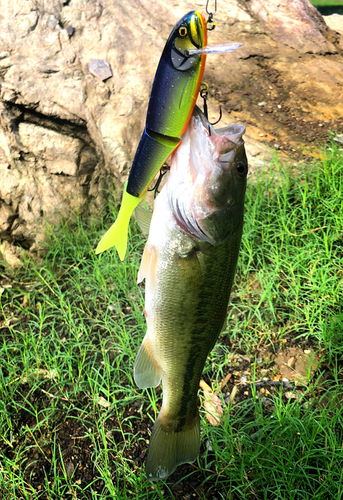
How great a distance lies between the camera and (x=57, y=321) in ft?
10.3

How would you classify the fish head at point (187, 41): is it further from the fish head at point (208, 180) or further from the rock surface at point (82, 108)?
the rock surface at point (82, 108)

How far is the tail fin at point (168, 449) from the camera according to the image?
4.74ft

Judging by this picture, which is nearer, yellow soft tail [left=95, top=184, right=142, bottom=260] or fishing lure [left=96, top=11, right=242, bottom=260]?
fishing lure [left=96, top=11, right=242, bottom=260]

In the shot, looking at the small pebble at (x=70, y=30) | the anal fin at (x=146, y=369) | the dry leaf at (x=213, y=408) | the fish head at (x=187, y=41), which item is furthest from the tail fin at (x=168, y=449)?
the small pebble at (x=70, y=30)

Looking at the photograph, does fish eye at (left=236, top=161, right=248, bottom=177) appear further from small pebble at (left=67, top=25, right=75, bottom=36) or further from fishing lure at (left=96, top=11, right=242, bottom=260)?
small pebble at (left=67, top=25, right=75, bottom=36)

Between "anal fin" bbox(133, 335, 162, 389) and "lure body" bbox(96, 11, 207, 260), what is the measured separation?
552 mm

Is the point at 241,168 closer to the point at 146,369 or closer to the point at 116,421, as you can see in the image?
the point at 146,369

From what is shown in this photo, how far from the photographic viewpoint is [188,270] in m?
1.20

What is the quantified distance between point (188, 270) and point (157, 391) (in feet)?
5.20

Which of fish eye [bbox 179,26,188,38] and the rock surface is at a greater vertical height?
fish eye [bbox 179,26,188,38]

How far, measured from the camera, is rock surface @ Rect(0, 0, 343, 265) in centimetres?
351

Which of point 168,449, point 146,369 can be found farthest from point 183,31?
point 168,449

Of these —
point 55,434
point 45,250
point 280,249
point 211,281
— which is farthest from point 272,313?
point 45,250

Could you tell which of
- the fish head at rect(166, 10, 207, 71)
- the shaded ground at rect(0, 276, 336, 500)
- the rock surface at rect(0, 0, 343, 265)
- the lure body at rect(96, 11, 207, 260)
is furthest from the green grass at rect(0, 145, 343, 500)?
the fish head at rect(166, 10, 207, 71)
